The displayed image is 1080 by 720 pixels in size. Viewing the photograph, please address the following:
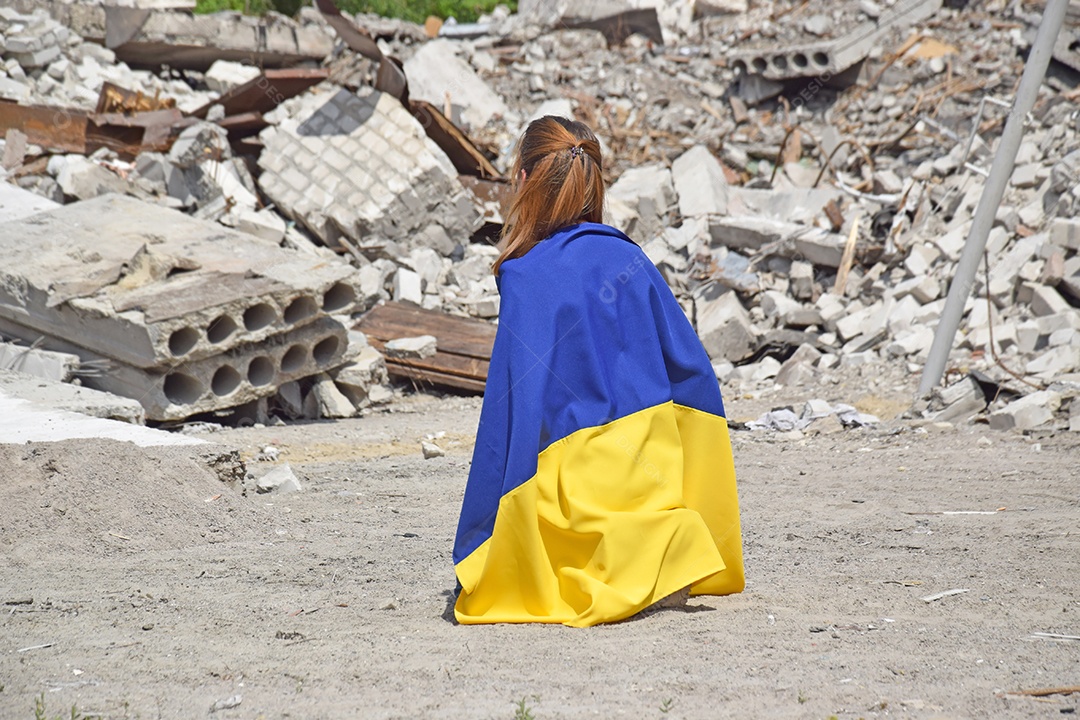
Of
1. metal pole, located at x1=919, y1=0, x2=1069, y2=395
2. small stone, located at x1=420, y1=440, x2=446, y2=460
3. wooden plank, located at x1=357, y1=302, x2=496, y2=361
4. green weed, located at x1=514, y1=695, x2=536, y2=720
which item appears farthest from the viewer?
wooden plank, located at x1=357, y1=302, x2=496, y2=361

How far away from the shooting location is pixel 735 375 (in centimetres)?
863

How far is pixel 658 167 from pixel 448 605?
911 cm

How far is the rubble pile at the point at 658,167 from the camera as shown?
7582 millimetres

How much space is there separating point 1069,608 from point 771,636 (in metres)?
0.98

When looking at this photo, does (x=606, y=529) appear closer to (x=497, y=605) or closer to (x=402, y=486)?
(x=497, y=605)

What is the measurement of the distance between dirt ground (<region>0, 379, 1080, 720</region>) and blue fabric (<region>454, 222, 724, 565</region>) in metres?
0.53

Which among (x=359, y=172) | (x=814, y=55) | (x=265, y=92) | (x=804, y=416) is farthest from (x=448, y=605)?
(x=814, y=55)

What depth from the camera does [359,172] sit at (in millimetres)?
Answer: 10148

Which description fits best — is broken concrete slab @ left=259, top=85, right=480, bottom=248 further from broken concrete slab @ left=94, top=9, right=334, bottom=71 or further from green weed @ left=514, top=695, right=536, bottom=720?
green weed @ left=514, top=695, right=536, bottom=720

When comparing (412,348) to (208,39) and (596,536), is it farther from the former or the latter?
(208,39)

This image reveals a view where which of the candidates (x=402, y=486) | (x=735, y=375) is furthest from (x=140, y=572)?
(x=735, y=375)

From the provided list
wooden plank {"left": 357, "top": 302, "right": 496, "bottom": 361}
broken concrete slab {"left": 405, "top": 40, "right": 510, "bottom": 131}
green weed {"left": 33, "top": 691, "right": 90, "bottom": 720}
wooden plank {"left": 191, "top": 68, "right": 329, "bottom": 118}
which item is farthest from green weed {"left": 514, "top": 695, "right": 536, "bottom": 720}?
broken concrete slab {"left": 405, "top": 40, "right": 510, "bottom": 131}

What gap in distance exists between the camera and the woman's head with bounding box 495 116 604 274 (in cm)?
307

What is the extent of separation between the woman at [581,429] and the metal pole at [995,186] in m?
3.94
